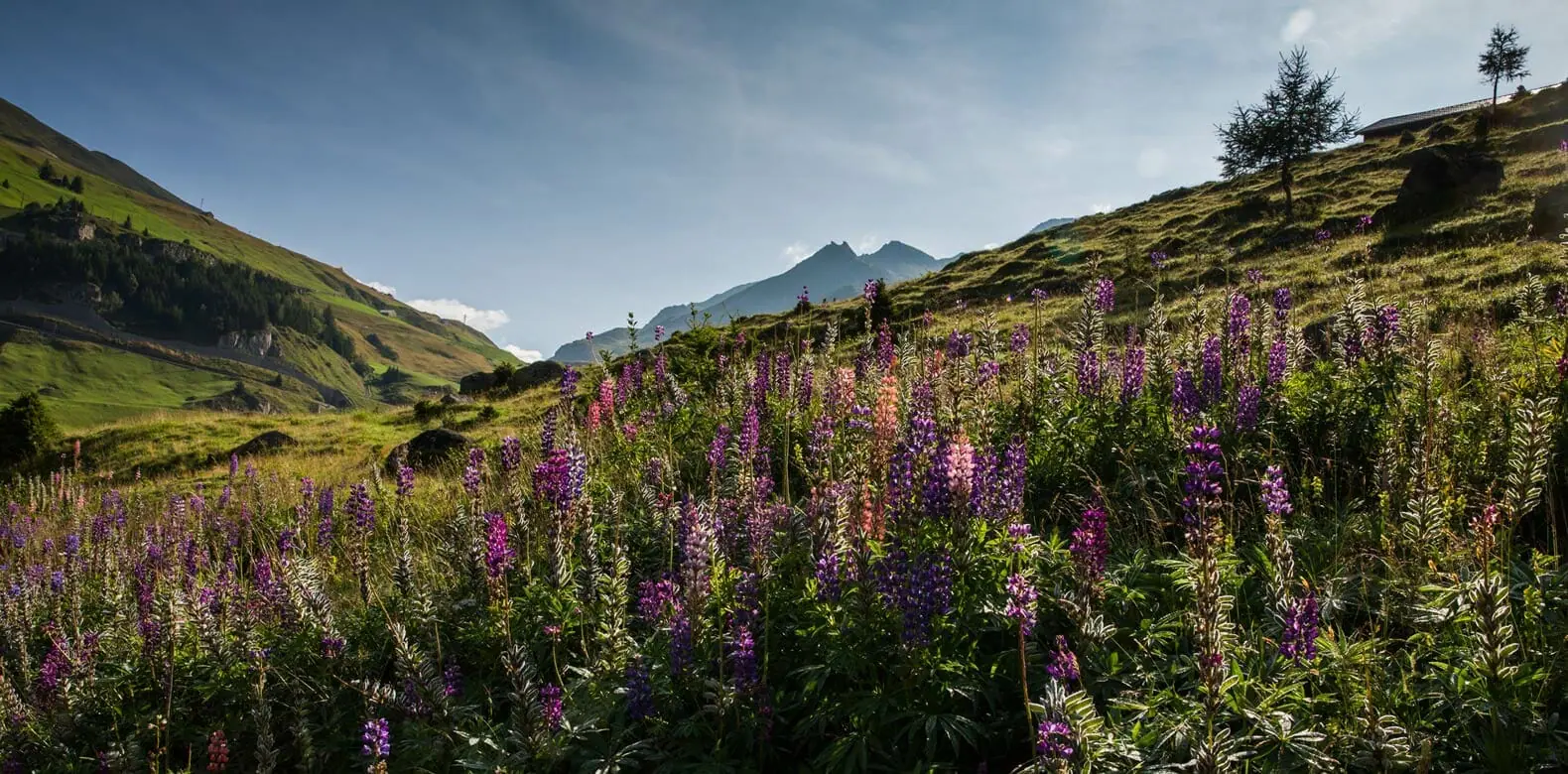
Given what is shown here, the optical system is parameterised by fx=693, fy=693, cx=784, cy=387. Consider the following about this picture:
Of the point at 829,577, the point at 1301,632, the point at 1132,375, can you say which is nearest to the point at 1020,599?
the point at 829,577

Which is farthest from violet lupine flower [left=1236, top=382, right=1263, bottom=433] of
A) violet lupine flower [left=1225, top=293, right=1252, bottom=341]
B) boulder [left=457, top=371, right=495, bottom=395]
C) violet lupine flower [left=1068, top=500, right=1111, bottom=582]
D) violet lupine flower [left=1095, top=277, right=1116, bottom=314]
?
boulder [left=457, top=371, right=495, bottom=395]

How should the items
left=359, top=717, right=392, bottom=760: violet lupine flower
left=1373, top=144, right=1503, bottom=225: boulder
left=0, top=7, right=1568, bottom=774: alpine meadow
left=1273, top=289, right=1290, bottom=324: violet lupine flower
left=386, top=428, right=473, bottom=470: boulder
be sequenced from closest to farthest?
left=0, top=7, right=1568, bottom=774: alpine meadow < left=359, top=717, right=392, bottom=760: violet lupine flower < left=1273, top=289, right=1290, bottom=324: violet lupine flower < left=386, top=428, right=473, bottom=470: boulder < left=1373, top=144, right=1503, bottom=225: boulder

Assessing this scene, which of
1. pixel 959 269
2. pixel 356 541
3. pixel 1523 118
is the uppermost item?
pixel 1523 118

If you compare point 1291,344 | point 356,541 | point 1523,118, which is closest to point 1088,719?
point 356,541

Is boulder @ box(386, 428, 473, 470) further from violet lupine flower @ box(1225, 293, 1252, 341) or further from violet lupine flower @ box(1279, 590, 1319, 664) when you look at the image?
violet lupine flower @ box(1279, 590, 1319, 664)

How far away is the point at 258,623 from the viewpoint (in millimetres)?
5660

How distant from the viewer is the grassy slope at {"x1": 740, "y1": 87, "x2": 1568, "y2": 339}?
61.9ft

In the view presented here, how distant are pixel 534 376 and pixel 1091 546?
44.1 metres

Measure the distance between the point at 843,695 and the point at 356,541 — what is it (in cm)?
398

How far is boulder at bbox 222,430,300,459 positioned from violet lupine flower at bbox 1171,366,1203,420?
32.0 meters

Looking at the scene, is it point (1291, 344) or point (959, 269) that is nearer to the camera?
point (1291, 344)

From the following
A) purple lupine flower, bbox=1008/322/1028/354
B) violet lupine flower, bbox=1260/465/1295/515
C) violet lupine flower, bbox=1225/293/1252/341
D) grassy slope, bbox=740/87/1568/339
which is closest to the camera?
violet lupine flower, bbox=1260/465/1295/515

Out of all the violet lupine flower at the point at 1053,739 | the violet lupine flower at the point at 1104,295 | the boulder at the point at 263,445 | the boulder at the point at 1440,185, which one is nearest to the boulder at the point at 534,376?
the boulder at the point at 263,445

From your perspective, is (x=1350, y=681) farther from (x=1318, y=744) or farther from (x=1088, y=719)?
→ (x=1088, y=719)
